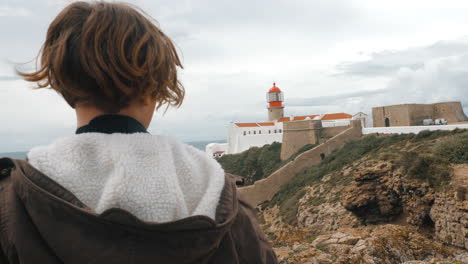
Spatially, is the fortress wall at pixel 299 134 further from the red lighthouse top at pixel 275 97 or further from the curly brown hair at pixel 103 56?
the curly brown hair at pixel 103 56

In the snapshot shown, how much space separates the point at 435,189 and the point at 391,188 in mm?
1435

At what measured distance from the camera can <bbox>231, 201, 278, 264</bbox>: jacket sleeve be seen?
1115 mm

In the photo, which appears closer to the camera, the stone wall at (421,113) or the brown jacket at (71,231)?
the brown jacket at (71,231)

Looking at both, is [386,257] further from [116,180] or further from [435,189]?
[435,189]

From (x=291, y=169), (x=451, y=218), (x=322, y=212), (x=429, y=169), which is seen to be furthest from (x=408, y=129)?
(x=451, y=218)

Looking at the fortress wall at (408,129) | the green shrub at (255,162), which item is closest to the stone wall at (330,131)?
the fortress wall at (408,129)

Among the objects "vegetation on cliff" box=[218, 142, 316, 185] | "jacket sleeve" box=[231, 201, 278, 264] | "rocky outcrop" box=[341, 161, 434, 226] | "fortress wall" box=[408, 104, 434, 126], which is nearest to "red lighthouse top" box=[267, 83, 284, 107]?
"vegetation on cliff" box=[218, 142, 316, 185]

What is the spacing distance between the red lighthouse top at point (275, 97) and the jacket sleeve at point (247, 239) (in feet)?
119

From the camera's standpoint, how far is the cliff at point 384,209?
3.76 meters

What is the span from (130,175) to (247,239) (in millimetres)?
479

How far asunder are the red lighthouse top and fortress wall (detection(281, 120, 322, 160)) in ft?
35.7

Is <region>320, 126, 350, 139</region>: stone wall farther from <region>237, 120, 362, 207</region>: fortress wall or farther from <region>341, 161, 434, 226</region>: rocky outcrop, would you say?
<region>341, 161, 434, 226</region>: rocky outcrop

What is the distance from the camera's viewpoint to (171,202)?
94 centimetres

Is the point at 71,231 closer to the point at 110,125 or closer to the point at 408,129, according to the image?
the point at 110,125
